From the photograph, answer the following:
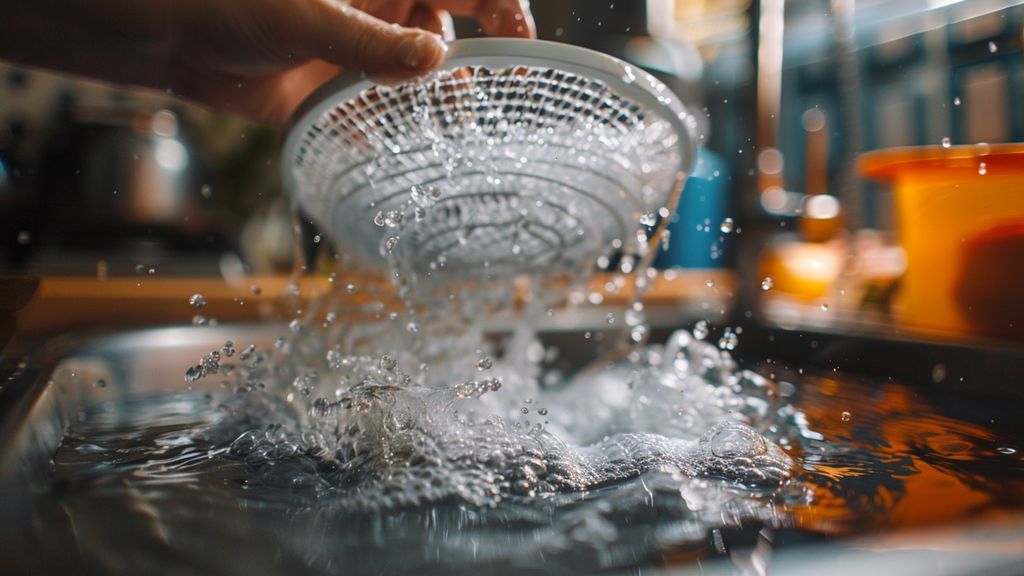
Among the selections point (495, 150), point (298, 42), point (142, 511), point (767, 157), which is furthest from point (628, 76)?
point (767, 157)

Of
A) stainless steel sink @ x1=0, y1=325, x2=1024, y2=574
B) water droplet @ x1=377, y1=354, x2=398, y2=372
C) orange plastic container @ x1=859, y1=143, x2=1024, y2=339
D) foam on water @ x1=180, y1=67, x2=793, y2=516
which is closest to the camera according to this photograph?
stainless steel sink @ x1=0, y1=325, x2=1024, y2=574

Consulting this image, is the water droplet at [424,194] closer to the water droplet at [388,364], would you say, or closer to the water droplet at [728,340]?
the water droplet at [388,364]

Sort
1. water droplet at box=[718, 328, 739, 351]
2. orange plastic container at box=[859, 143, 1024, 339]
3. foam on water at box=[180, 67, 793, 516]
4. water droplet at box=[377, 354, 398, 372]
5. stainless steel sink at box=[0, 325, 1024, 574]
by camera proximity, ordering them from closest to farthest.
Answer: stainless steel sink at box=[0, 325, 1024, 574], foam on water at box=[180, 67, 793, 516], water droplet at box=[377, 354, 398, 372], orange plastic container at box=[859, 143, 1024, 339], water droplet at box=[718, 328, 739, 351]

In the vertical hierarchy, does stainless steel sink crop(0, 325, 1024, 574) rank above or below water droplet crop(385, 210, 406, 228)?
below

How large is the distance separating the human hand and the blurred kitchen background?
53mm

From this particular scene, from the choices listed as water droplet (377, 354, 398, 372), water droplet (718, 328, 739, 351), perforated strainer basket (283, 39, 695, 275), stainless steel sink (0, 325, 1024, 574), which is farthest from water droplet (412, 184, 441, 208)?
water droplet (718, 328, 739, 351)

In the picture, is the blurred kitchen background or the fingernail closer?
the fingernail

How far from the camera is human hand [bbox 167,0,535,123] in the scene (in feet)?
1.21

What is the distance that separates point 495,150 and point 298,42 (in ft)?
0.47

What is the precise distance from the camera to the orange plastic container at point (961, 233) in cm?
54

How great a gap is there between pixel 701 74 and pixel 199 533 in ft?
2.89

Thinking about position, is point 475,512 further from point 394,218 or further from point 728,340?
point 728,340

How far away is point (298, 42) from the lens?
41 cm

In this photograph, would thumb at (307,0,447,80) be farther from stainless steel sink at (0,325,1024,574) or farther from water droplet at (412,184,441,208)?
stainless steel sink at (0,325,1024,574)
